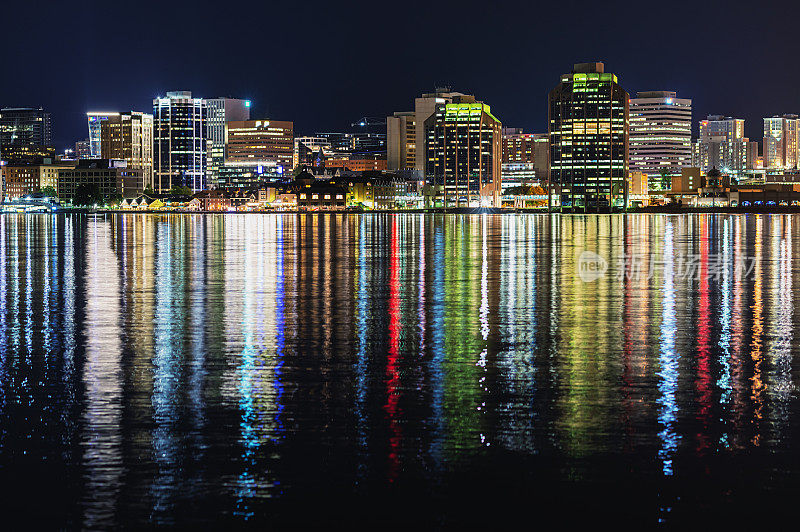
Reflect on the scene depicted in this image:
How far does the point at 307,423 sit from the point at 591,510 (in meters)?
4.73

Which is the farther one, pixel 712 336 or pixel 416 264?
pixel 416 264

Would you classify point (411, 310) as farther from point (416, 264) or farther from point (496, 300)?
point (416, 264)

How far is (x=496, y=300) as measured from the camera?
30.3 meters

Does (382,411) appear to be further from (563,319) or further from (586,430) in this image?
(563,319)

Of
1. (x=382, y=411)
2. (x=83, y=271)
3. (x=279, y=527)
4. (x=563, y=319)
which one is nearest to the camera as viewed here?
(x=279, y=527)

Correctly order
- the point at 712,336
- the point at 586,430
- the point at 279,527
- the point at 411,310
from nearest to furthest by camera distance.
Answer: the point at 279,527 < the point at 586,430 < the point at 712,336 < the point at 411,310

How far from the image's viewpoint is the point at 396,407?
15.1 metres

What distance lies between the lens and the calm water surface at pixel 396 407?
10977 mm

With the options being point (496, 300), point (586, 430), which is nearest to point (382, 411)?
point (586, 430)

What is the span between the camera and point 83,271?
4284 centimetres

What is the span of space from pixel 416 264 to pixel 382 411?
32326mm

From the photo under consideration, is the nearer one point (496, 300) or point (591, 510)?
point (591, 510)

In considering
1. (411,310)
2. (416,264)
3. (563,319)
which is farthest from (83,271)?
(563,319)

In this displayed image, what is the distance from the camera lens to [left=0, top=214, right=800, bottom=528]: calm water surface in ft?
36.0
